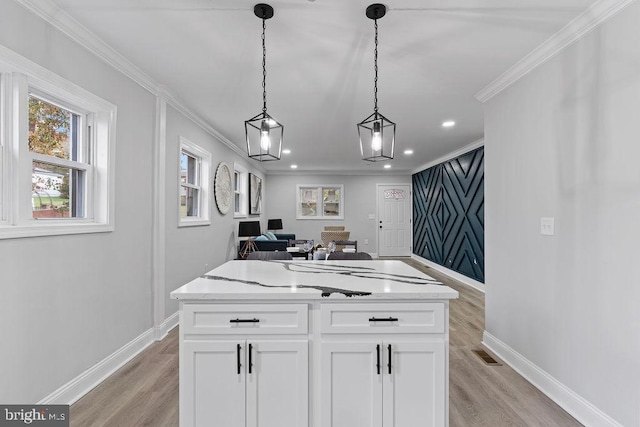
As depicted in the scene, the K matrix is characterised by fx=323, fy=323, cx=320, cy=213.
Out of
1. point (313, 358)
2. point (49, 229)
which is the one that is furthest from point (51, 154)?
point (313, 358)

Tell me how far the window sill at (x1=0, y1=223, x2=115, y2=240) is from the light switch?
323 centimetres

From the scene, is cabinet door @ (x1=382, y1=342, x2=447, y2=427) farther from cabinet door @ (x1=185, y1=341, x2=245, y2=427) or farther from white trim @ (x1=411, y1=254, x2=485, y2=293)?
white trim @ (x1=411, y1=254, x2=485, y2=293)

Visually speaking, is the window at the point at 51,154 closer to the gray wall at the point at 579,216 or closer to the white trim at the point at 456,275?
the gray wall at the point at 579,216

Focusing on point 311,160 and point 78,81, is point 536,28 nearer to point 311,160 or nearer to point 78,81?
point 78,81

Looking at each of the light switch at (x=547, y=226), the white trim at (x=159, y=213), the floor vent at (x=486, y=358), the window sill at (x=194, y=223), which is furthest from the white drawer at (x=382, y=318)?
the window sill at (x=194, y=223)

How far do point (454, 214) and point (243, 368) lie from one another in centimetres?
546

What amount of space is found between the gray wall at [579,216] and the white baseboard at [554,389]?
36mm

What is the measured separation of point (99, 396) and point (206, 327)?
1373 millimetres

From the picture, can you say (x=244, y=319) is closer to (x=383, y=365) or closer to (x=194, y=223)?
(x=383, y=365)

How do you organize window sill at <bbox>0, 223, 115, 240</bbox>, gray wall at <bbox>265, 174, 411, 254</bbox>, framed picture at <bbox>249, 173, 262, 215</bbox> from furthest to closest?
gray wall at <bbox>265, 174, 411, 254</bbox> → framed picture at <bbox>249, 173, 262, 215</bbox> → window sill at <bbox>0, 223, 115, 240</bbox>

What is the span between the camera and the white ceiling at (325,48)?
1943 mm

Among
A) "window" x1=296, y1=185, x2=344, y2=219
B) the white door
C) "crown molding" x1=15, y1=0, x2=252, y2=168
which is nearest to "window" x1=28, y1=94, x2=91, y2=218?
"crown molding" x1=15, y1=0, x2=252, y2=168

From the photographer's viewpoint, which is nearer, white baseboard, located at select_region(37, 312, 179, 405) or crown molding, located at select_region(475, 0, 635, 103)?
crown molding, located at select_region(475, 0, 635, 103)

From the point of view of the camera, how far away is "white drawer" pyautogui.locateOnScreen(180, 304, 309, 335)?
1.50 meters
